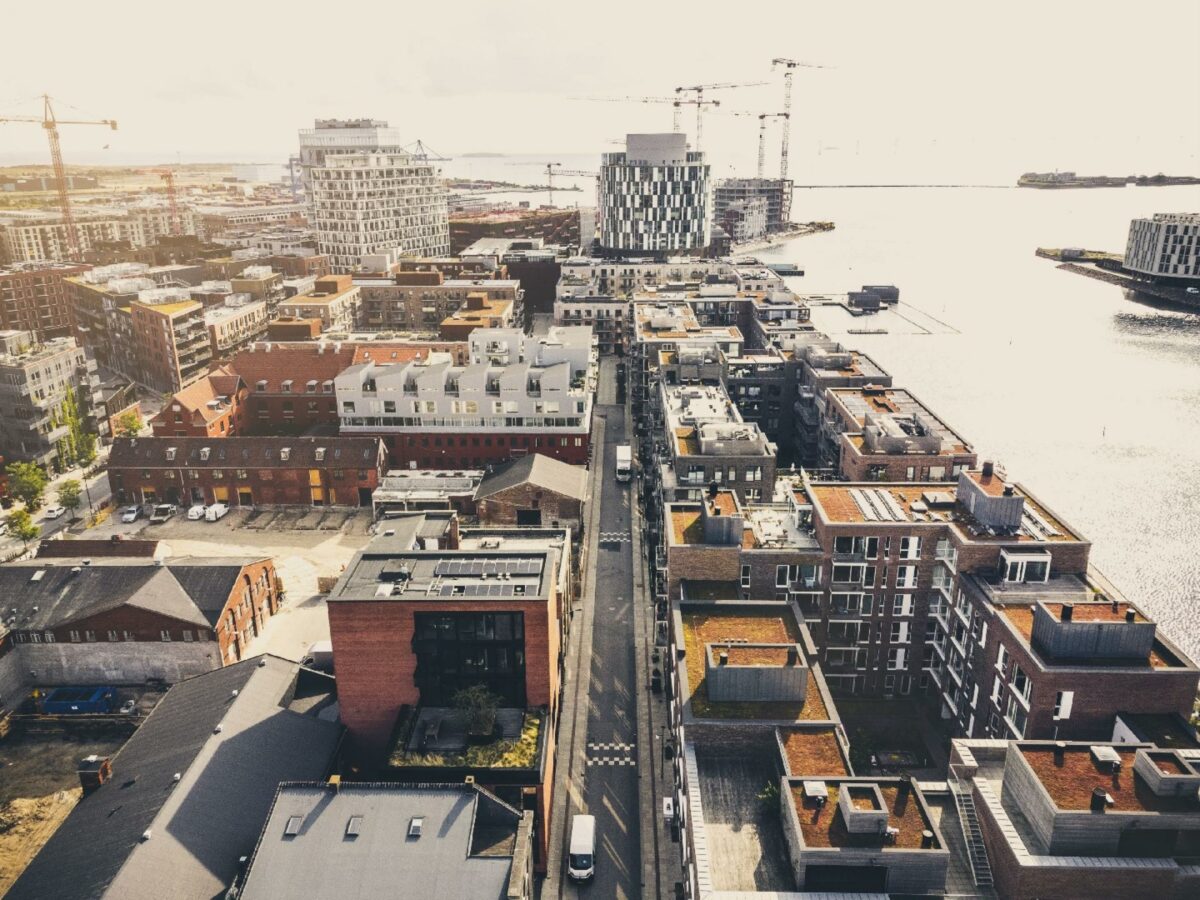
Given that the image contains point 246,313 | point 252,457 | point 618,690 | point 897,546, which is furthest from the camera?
point 246,313

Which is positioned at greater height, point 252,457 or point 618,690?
point 252,457

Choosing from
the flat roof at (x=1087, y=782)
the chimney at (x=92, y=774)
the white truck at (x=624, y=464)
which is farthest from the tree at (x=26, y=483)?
the flat roof at (x=1087, y=782)

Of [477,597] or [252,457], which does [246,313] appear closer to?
[252,457]

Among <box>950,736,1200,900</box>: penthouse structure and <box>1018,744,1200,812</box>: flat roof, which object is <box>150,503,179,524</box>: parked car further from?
<box>1018,744,1200,812</box>: flat roof

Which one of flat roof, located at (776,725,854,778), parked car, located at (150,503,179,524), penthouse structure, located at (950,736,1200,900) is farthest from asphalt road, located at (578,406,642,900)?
parked car, located at (150,503,179,524)

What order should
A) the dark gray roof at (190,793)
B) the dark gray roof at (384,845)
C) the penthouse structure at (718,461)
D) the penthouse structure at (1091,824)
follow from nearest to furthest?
the penthouse structure at (1091,824)
the dark gray roof at (384,845)
the dark gray roof at (190,793)
the penthouse structure at (718,461)

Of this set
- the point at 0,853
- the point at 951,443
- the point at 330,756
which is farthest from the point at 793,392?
the point at 0,853

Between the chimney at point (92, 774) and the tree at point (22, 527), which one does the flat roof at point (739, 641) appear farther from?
the tree at point (22, 527)

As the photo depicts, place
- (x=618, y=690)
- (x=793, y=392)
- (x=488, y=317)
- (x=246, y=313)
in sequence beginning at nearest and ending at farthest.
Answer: (x=618, y=690) < (x=793, y=392) < (x=488, y=317) < (x=246, y=313)
